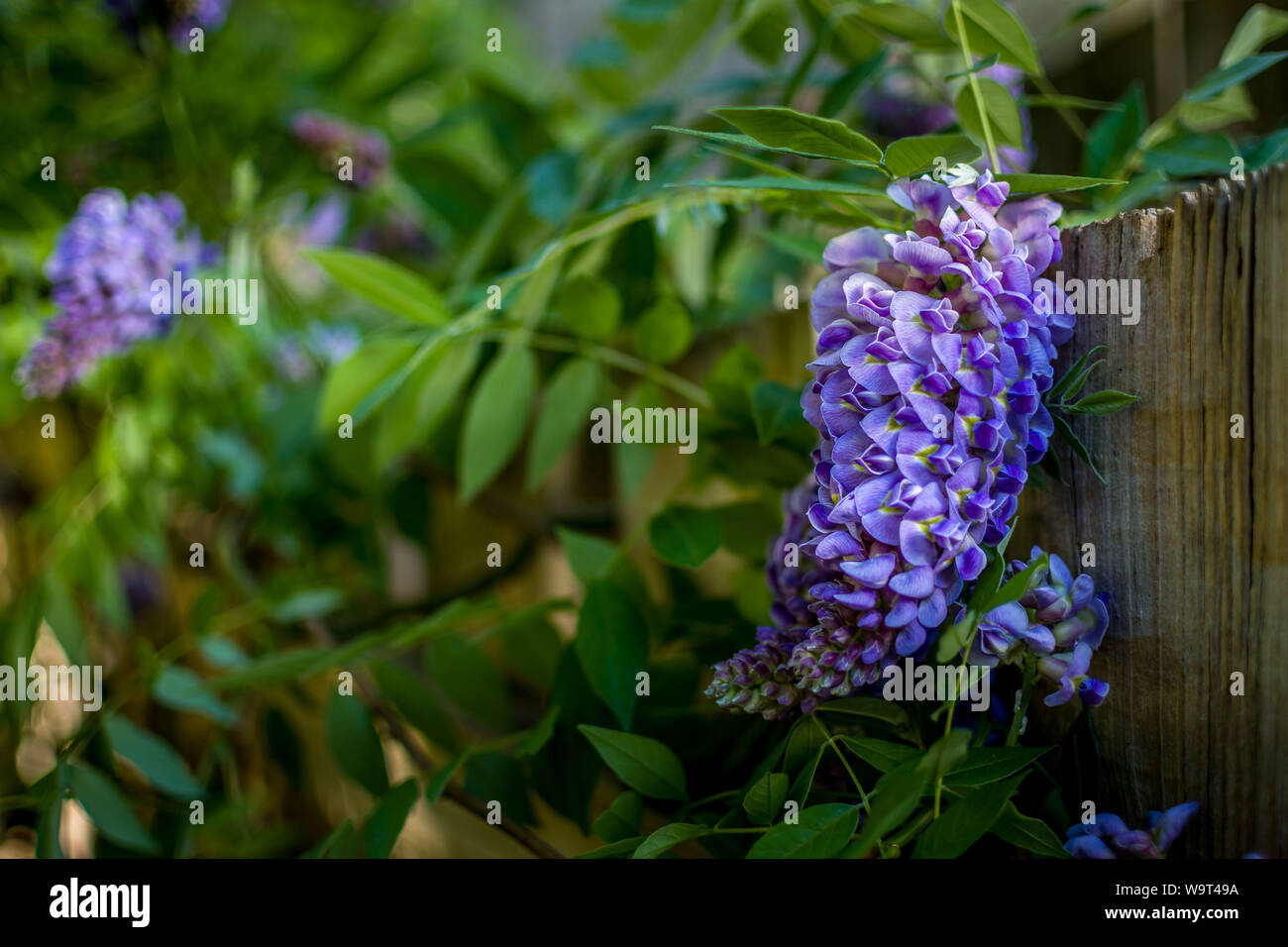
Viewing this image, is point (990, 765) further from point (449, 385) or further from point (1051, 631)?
point (449, 385)

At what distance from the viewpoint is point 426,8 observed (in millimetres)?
1514

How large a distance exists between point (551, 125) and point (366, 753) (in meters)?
0.87

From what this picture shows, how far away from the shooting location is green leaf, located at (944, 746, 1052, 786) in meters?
0.46

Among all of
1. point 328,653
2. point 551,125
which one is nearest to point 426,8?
point 551,125

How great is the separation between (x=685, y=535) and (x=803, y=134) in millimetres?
292

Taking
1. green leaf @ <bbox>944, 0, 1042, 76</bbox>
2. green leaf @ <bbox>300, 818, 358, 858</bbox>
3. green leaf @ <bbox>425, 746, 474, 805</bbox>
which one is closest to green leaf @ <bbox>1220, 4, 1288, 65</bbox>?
green leaf @ <bbox>944, 0, 1042, 76</bbox>

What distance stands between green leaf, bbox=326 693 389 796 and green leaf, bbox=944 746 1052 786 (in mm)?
431

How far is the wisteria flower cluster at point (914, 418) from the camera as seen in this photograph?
0.42 meters

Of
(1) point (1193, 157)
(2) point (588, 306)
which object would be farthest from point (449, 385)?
(1) point (1193, 157)

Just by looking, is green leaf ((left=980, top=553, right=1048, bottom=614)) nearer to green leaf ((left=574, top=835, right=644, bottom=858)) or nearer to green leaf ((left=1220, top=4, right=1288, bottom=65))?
green leaf ((left=574, top=835, right=644, bottom=858))

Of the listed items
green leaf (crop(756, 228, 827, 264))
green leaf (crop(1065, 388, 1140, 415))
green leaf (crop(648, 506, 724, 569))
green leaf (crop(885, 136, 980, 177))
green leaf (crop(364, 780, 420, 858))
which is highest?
green leaf (crop(885, 136, 980, 177))

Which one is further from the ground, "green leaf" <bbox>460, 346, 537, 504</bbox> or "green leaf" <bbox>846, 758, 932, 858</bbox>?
"green leaf" <bbox>460, 346, 537, 504</bbox>

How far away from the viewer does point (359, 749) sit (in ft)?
2.32
